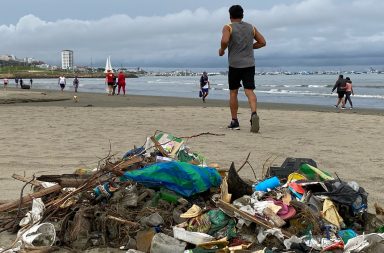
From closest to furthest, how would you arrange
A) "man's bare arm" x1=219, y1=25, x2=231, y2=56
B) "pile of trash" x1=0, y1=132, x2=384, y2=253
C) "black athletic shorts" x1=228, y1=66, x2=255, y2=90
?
1. "pile of trash" x1=0, y1=132, x2=384, y2=253
2. "man's bare arm" x1=219, y1=25, x2=231, y2=56
3. "black athletic shorts" x1=228, y1=66, x2=255, y2=90

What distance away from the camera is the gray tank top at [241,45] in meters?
8.16

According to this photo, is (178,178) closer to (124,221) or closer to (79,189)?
(124,221)

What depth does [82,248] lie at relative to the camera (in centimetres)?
318

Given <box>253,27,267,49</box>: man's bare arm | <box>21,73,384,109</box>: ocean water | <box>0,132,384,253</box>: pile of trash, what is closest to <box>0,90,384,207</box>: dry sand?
<box>0,132,384,253</box>: pile of trash

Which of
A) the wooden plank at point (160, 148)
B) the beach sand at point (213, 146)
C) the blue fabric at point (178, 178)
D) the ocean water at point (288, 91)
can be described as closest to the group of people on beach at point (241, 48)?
the beach sand at point (213, 146)

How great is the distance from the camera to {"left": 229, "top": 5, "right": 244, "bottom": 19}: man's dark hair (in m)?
8.17

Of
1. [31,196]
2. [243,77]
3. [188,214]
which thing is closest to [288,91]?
[243,77]

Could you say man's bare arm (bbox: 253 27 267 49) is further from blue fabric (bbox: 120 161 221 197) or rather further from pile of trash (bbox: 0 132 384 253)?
blue fabric (bbox: 120 161 221 197)

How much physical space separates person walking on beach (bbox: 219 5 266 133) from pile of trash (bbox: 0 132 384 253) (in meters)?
4.45

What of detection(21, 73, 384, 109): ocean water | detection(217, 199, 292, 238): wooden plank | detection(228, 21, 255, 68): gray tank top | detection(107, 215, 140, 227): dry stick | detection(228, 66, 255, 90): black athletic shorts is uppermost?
detection(228, 21, 255, 68): gray tank top

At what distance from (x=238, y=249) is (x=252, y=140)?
4.75 metres

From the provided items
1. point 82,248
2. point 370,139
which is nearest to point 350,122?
point 370,139

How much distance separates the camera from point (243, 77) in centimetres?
831

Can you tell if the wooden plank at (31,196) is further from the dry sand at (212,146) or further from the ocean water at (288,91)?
the ocean water at (288,91)
